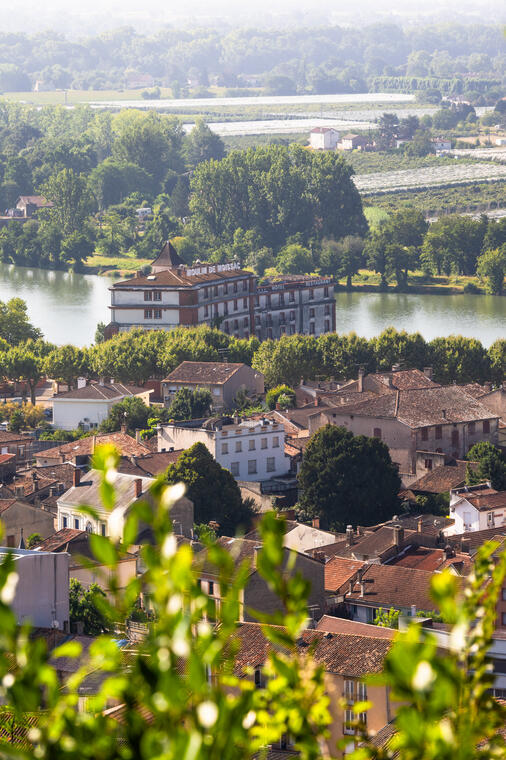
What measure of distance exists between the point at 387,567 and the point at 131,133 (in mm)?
47594

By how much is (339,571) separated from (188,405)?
8701mm

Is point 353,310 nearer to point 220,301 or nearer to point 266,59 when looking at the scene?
point 220,301

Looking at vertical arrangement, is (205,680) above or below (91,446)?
above

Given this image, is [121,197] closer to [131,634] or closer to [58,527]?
[58,527]

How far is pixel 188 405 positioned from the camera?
21766 millimetres

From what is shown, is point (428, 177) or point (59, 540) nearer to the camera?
point (59, 540)

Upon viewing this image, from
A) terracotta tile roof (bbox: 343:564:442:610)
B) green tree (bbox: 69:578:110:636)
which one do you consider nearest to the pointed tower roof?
terracotta tile roof (bbox: 343:564:442:610)

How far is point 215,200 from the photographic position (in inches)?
1896

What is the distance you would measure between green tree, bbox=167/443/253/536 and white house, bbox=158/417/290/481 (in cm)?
205

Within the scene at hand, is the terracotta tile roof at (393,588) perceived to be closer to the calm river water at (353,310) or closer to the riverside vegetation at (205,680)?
the riverside vegetation at (205,680)

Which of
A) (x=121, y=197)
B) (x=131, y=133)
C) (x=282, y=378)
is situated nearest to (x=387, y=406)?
(x=282, y=378)

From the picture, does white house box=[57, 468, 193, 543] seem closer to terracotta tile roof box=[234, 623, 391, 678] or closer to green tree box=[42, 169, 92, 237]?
terracotta tile roof box=[234, 623, 391, 678]

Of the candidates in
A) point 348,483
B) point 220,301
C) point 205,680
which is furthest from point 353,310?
point 205,680

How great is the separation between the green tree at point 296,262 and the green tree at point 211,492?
26.6 meters
